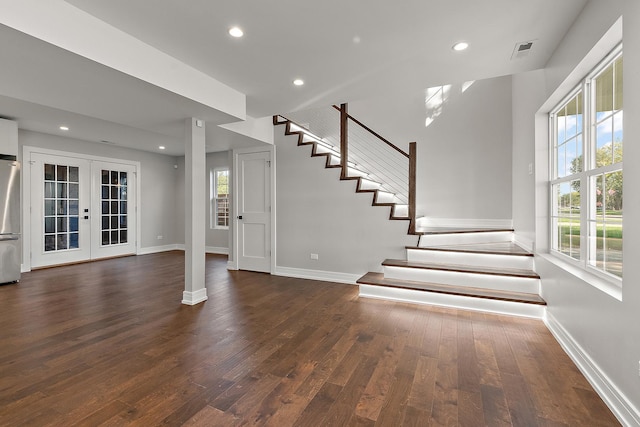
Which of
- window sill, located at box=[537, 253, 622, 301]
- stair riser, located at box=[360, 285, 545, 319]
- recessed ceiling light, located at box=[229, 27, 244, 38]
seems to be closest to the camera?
window sill, located at box=[537, 253, 622, 301]

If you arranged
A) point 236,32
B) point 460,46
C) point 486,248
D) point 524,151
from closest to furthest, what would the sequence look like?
point 236,32, point 460,46, point 524,151, point 486,248

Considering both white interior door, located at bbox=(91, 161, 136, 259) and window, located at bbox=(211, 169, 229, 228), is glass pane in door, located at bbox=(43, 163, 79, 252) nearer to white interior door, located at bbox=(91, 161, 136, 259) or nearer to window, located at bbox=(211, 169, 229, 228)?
white interior door, located at bbox=(91, 161, 136, 259)

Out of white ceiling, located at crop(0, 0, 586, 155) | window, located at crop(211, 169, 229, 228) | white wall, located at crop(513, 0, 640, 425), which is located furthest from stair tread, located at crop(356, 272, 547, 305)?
window, located at crop(211, 169, 229, 228)

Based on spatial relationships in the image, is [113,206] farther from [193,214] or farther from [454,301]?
[454,301]

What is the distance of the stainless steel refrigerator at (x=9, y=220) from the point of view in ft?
14.6

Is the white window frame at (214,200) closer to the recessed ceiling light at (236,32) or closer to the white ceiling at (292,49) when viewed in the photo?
the white ceiling at (292,49)

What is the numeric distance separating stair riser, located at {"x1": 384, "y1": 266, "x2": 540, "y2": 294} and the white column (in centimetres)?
242

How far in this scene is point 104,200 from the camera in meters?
6.64

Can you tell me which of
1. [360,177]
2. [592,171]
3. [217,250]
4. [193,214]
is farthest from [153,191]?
[592,171]

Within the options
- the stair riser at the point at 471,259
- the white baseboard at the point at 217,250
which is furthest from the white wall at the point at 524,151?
the white baseboard at the point at 217,250

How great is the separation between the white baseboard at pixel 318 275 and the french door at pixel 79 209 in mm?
4287

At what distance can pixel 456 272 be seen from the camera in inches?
142

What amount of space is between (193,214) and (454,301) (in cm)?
324

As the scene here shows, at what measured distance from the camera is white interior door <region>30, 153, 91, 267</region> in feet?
18.2
